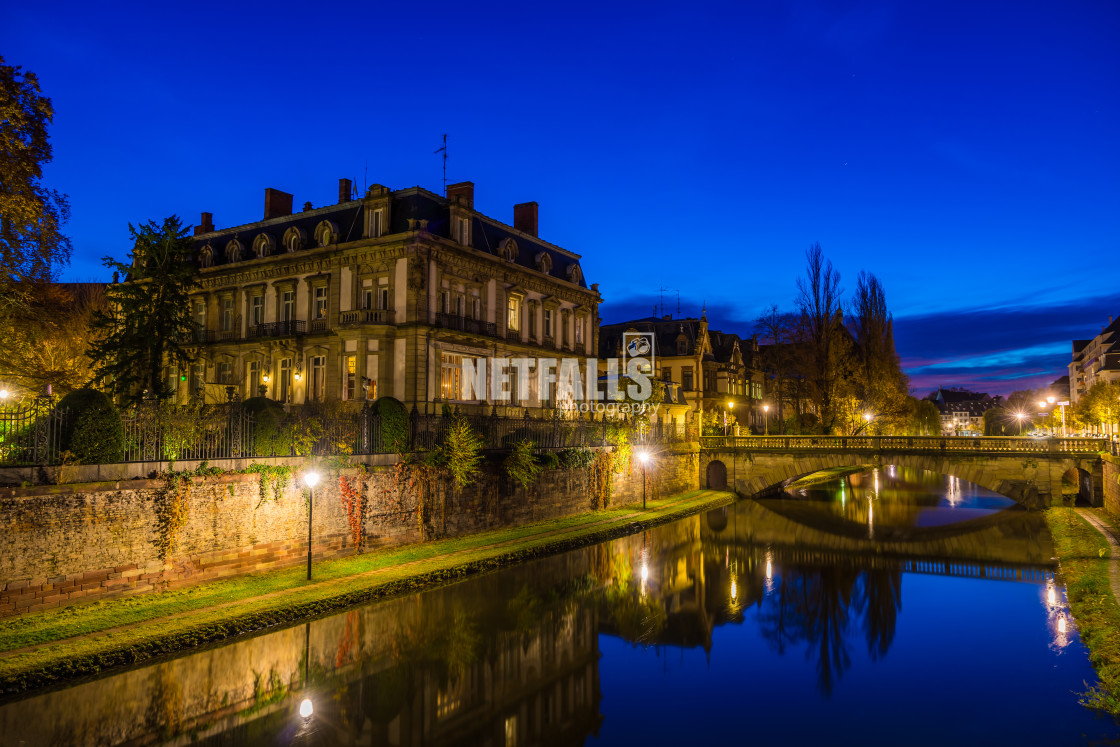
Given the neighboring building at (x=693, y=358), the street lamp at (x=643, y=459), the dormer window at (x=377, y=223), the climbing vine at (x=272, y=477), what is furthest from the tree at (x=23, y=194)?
the neighboring building at (x=693, y=358)

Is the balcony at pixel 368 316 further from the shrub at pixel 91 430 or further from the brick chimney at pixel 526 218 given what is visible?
the shrub at pixel 91 430

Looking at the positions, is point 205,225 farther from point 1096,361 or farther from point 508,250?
point 1096,361

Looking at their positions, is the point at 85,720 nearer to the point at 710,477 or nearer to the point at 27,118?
the point at 27,118

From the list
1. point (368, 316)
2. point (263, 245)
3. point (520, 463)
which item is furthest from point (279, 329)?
point (520, 463)

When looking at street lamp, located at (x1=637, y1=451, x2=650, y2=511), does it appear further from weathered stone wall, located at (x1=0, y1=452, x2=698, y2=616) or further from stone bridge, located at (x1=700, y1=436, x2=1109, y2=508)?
weathered stone wall, located at (x1=0, y1=452, x2=698, y2=616)

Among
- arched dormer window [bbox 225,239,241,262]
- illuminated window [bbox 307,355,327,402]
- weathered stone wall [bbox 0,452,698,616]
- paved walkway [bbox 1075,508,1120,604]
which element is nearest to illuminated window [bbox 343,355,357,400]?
illuminated window [bbox 307,355,327,402]

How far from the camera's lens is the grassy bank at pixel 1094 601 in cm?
1255

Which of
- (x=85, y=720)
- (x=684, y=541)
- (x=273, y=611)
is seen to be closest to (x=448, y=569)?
(x=273, y=611)

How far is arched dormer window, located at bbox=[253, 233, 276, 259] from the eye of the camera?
41.0m

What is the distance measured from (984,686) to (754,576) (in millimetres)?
10521

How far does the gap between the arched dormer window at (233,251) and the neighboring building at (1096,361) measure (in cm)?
7364

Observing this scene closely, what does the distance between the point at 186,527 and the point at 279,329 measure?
25.0 meters

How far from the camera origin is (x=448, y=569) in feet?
65.8

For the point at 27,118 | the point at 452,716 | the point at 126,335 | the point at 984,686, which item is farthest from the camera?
the point at 126,335
